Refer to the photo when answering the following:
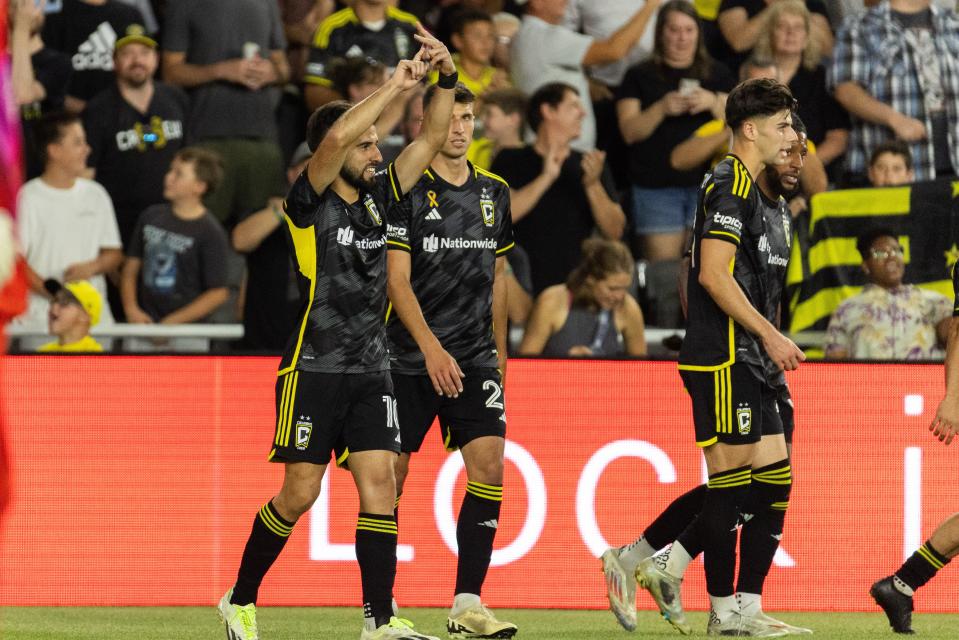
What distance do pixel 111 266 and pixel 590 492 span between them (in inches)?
149

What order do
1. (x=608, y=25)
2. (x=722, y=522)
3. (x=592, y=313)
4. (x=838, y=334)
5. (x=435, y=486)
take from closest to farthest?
(x=722, y=522) → (x=435, y=486) → (x=592, y=313) → (x=838, y=334) → (x=608, y=25)

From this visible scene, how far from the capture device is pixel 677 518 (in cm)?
859

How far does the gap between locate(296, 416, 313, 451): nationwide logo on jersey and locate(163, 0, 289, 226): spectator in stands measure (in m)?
4.99

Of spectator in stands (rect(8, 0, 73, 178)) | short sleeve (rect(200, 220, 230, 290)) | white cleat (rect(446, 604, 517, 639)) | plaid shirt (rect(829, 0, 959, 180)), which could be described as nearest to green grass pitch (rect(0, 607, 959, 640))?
white cleat (rect(446, 604, 517, 639))

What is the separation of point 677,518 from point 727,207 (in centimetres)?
164

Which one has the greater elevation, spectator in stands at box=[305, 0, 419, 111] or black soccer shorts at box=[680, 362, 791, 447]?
spectator in stands at box=[305, 0, 419, 111]

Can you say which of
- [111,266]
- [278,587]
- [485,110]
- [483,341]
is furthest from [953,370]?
[111,266]

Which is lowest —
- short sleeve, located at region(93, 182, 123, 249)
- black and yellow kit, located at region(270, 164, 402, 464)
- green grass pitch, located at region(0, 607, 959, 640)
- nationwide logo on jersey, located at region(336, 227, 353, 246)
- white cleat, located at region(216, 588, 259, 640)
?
green grass pitch, located at region(0, 607, 959, 640)

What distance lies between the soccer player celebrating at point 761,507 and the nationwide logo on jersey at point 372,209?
5.34ft

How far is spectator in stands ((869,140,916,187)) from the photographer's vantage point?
1183cm

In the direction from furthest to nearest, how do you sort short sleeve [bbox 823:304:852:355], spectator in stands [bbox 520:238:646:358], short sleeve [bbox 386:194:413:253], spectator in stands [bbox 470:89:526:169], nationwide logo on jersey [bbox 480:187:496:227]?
spectator in stands [bbox 470:89:526:169]
short sleeve [bbox 823:304:852:355]
spectator in stands [bbox 520:238:646:358]
nationwide logo on jersey [bbox 480:187:496:227]
short sleeve [bbox 386:194:413:253]

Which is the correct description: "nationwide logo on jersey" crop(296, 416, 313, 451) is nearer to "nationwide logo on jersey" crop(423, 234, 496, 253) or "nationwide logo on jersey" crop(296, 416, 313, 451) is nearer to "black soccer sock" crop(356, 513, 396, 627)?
"black soccer sock" crop(356, 513, 396, 627)

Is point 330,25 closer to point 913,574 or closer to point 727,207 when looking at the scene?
point 727,207

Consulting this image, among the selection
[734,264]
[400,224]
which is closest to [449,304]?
[400,224]
